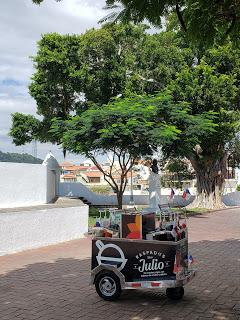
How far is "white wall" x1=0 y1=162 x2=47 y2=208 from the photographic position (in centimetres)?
1503

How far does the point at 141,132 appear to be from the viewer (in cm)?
1739

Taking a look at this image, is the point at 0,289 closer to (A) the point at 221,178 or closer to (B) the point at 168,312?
(B) the point at 168,312

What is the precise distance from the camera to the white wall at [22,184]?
15.0m

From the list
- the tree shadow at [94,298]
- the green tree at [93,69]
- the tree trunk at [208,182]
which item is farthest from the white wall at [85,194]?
the tree shadow at [94,298]

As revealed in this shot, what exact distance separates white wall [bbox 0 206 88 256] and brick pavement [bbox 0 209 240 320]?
45 centimetres

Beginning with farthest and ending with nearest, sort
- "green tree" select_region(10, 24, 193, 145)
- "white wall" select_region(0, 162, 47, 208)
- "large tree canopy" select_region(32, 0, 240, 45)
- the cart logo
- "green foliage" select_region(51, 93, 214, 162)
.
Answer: "green tree" select_region(10, 24, 193, 145) → "green foliage" select_region(51, 93, 214, 162) → "white wall" select_region(0, 162, 47, 208) → the cart logo → "large tree canopy" select_region(32, 0, 240, 45)

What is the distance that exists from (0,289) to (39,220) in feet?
14.2

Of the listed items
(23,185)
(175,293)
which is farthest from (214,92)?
(175,293)

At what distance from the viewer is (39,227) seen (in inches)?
441

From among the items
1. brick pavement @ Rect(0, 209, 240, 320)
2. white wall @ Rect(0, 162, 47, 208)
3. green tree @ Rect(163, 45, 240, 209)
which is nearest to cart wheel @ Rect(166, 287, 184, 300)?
brick pavement @ Rect(0, 209, 240, 320)

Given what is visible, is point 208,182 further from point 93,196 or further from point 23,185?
point 23,185

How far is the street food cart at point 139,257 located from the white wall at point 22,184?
31.3ft

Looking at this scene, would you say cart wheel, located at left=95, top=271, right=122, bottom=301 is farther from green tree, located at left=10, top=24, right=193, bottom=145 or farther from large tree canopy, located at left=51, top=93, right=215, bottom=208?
green tree, located at left=10, top=24, right=193, bottom=145

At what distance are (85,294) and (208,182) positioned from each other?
20.7 meters
